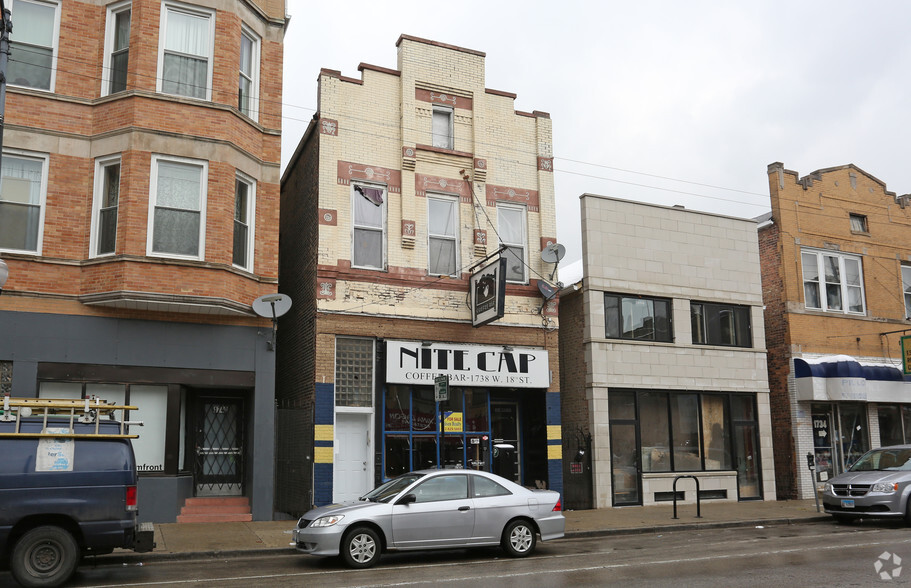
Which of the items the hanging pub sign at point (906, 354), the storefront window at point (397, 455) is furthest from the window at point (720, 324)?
the storefront window at point (397, 455)

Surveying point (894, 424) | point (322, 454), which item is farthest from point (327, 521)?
point (894, 424)

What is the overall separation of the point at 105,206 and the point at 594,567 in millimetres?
11692

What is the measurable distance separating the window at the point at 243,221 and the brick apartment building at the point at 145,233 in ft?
0.11

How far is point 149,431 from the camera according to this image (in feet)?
52.7

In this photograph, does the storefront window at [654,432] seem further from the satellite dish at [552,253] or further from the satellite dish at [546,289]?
the satellite dish at [552,253]

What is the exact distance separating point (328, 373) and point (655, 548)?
25.4ft

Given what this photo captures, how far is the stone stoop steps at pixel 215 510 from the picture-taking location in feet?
52.9

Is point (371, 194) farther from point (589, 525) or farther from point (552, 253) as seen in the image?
point (589, 525)

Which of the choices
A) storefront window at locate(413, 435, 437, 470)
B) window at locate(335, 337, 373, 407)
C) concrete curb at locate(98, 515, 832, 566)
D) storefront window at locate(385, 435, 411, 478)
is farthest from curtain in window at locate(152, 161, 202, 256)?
storefront window at locate(413, 435, 437, 470)

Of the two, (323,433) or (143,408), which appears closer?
(143,408)

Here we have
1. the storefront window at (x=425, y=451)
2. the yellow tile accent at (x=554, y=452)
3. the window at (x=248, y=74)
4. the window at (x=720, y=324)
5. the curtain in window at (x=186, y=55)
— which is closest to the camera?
the curtain in window at (x=186, y=55)

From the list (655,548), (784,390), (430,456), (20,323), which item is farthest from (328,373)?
(784,390)

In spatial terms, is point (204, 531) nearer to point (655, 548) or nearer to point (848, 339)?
point (655, 548)

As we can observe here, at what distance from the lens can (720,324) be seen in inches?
888
